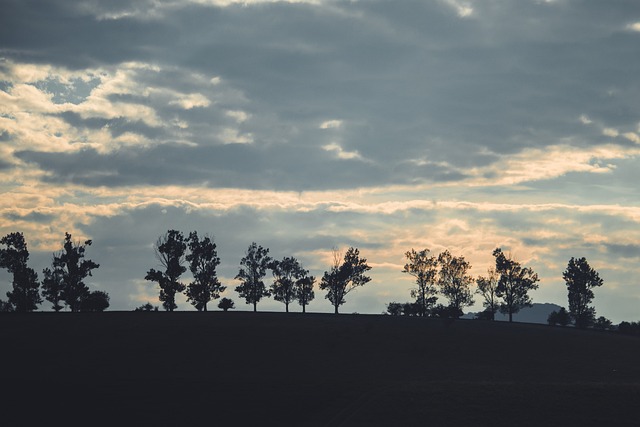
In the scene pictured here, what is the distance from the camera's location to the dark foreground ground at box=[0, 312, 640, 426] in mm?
55375

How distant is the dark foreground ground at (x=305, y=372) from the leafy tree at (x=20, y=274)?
36.2 meters

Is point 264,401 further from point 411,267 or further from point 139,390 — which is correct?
point 411,267

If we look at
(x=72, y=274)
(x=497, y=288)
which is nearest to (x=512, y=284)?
(x=497, y=288)

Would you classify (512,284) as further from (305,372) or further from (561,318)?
(305,372)

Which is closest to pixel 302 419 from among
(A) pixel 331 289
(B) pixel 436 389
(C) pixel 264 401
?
(C) pixel 264 401

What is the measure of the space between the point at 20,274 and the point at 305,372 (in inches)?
3373

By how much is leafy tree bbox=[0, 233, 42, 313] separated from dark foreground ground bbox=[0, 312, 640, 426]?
119 ft

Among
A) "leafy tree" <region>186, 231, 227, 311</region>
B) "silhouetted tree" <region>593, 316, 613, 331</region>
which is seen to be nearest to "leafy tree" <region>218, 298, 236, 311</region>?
"leafy tree" <region>186, 231, 227, 311</region>

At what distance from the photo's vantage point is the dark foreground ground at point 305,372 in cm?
5538

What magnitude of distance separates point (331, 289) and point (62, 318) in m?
69.2

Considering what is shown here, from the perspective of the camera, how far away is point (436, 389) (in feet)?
201

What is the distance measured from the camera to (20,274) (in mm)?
136250

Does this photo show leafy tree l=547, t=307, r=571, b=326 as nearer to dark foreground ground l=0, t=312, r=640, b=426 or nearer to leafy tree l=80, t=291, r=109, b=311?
dark foreground ground l=0, t=312, r=640, b=426

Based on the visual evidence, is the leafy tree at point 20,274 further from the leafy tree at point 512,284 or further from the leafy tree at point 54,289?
the leafy tree at point 512,284
